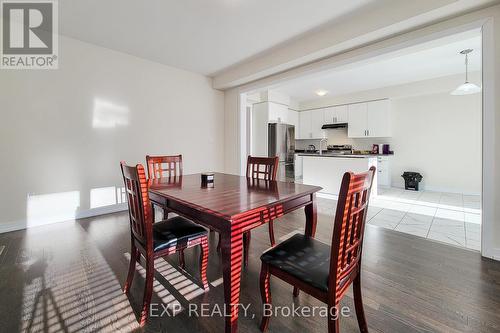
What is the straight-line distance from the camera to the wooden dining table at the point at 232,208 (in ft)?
3.73

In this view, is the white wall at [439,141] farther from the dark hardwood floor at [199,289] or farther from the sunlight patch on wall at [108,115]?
the sunlight patch on wall at [108,115]

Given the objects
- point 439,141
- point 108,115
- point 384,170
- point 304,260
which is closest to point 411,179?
point 384,170

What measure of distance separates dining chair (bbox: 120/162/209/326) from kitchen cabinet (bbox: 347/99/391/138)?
5.63 meters

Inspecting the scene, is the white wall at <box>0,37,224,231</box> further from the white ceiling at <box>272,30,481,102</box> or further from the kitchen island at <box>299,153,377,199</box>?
the kitchen island at <box>299,153,377,199</box>

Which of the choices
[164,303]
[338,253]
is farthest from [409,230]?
[164,303]

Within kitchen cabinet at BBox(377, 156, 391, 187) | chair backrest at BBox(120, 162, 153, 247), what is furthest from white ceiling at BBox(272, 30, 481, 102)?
chair backrest at BBox(120, 162, 153, 247)

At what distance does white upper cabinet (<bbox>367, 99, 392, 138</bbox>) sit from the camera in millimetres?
5619

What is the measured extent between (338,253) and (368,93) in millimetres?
6085

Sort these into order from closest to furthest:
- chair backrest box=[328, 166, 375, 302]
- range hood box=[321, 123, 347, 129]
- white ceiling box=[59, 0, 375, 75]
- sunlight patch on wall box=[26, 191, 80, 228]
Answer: chair backrest box=[328, 166, 375, 302] < white ceiling box=[59, 0, 375, 75] < sunlight patch on wall box=[26, 191, 80, 228] < range hood box=[321, 123, 347, 129]

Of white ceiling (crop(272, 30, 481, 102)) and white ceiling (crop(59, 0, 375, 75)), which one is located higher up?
white ceiling (crop(272, 30, 481, 102))

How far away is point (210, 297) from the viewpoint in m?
1.59

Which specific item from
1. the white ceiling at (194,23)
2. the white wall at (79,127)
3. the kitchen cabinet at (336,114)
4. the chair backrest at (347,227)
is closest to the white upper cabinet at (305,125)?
the kitchen cabinet at (336,114)

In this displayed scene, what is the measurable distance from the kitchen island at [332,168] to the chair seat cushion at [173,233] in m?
3.57

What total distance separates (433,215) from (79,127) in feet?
18.0
